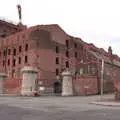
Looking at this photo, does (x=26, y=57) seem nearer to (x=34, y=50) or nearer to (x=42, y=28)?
(x=34, y=50)

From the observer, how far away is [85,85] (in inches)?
2520

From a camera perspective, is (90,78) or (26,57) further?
(26,57)

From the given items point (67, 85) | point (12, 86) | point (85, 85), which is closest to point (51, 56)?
point (12, 86)

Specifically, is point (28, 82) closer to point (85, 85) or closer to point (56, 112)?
point (85, 85)

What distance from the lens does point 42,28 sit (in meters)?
82.6

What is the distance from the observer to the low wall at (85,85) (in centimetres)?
6254

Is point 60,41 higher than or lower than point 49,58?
higher

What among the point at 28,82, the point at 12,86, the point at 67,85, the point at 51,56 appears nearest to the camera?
the point at 28,82

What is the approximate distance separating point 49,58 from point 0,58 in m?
20.5

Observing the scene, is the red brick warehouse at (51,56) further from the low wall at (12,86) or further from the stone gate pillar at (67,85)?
the stone gate pillar at (67,85)

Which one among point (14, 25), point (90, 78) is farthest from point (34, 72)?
point (14, 25)

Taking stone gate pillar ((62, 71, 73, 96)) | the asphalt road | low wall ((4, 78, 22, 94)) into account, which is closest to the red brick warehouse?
low wall ((4, 78, 22, 94))

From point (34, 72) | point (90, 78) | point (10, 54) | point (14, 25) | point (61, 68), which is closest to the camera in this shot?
point (34, 72)

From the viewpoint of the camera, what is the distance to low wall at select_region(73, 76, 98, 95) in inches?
2462
